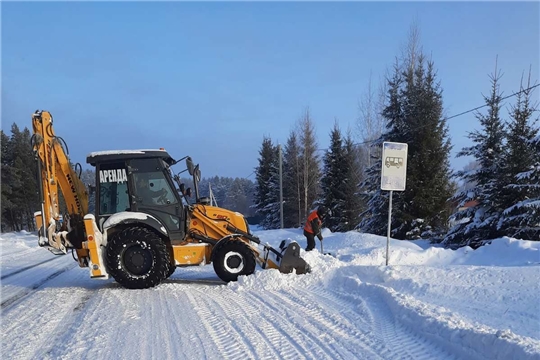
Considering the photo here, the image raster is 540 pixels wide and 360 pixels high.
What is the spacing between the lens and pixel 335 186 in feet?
93.8

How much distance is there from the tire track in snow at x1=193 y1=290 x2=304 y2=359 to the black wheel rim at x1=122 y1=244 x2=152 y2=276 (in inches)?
69.9

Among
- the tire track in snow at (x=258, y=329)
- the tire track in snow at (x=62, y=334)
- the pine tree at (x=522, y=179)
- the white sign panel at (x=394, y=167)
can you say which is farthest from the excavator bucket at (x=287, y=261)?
the pine tree at (x=522, y=179)

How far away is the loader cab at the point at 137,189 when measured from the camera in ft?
25.2

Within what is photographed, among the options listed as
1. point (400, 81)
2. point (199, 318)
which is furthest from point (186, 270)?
point (400, 81)

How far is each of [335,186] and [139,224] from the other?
22222 mm

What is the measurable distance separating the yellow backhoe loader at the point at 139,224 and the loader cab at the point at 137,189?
2cm

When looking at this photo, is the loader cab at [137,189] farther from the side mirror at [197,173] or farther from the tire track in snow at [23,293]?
the tire track in snow at [23,293]

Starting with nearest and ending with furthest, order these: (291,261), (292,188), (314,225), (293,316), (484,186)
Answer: (293,316), (291,261), (314,225), (484,186), (292,188)

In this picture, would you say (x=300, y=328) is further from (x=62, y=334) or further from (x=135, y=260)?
(x=135, y=260)

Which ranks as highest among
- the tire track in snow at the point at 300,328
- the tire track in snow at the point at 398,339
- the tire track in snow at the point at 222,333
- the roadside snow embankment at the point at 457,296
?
the roadside snow embankment at the point at 457,296

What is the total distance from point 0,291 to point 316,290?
640cm

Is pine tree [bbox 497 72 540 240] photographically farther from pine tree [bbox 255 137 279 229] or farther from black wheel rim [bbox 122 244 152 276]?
pine tree [bbox 255 137 279 229]

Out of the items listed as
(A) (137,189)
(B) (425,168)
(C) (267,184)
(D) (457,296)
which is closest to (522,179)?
(B) (425,168)

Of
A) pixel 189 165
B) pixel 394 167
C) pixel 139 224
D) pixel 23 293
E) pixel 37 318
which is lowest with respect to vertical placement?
pixel 23 293
